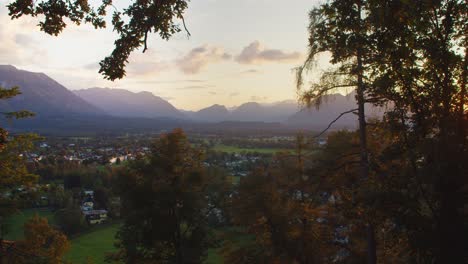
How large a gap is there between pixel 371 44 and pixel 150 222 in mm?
9150

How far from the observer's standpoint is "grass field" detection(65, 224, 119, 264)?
36.3 meters

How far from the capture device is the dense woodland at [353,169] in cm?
568

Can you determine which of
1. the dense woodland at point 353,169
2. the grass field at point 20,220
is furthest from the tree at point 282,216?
the grass field at point 20,220

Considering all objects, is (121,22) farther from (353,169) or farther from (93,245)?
(93,245)

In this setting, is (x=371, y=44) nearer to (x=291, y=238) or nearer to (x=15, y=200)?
(x=291, y=238)

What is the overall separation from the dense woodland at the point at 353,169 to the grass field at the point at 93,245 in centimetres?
2509

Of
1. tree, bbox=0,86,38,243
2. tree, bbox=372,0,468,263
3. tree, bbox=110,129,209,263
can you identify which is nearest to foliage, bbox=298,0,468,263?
tree, bbox=372,0,468,263

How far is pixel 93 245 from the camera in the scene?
40.0 meters

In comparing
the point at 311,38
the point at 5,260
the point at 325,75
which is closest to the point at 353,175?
the point at 325,75

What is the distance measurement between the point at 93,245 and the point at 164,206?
32.8 metres

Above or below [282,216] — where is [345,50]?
above

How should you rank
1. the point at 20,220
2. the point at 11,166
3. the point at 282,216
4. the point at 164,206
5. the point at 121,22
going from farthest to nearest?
the point at 20,220, the point at 282,216, the point at 164,206, the point at 11,166, the point at 121,22

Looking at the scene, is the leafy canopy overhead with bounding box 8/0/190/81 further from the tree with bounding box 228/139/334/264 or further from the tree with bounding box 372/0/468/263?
the tree with bounding box 228/139/334/264

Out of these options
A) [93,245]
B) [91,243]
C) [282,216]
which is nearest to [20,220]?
[91,243]
